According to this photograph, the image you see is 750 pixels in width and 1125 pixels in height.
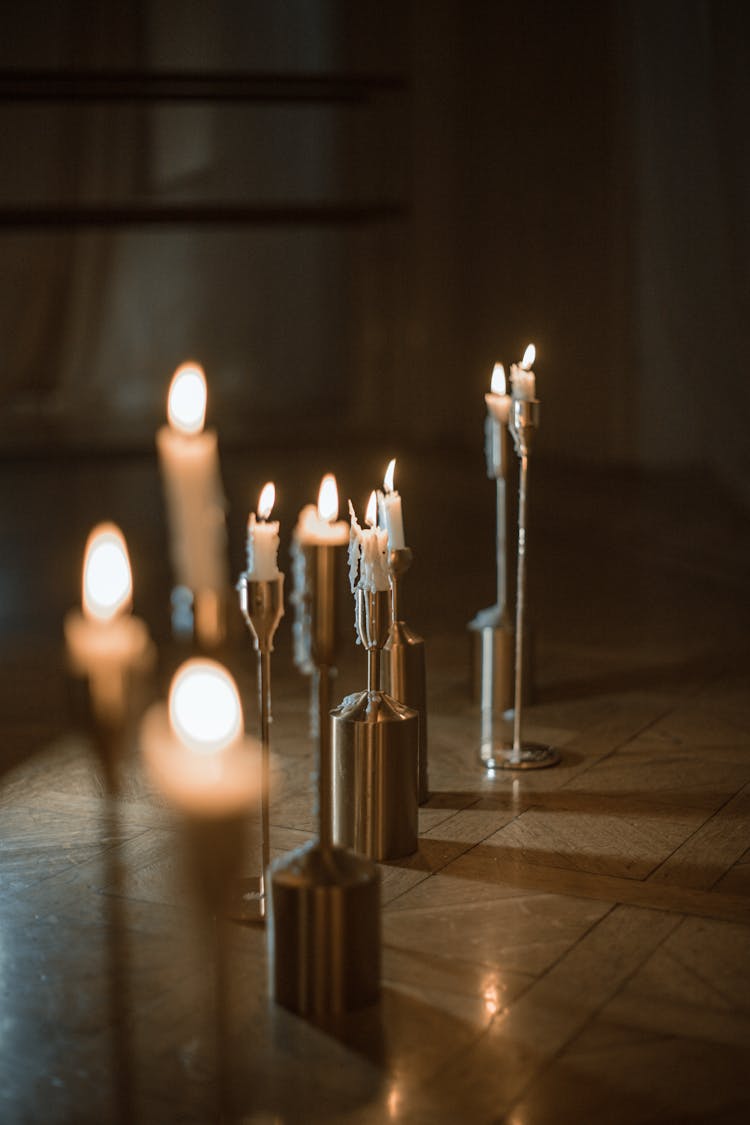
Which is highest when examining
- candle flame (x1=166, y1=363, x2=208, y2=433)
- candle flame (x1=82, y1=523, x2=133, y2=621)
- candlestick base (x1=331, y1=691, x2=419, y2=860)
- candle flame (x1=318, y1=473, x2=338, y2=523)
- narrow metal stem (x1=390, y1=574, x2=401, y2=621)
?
candle flame (x1=166, y1=363, x2=208, y2=433)

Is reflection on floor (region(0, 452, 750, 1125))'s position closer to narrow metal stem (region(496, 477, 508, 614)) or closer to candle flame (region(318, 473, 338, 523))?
narrow metal stem (region(496, 477, 508, 614))

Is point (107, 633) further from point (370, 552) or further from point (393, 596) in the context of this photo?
point (393, 596)

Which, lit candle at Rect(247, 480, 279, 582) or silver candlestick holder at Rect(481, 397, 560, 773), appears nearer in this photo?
lit candle at Rect(247, 480, 279, 582)

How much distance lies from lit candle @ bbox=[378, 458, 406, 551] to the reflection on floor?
445 millimetres

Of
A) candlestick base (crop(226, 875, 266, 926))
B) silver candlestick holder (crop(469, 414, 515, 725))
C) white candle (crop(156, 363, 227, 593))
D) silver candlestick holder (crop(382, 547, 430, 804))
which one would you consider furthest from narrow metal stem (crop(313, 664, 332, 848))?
silver candlestick holder (crop(469, 414, 515, 725))

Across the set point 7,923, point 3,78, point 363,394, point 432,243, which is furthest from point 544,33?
point 7,923

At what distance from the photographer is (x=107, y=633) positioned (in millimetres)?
1065

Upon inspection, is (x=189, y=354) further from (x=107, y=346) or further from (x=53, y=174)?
(x=53, y=174)

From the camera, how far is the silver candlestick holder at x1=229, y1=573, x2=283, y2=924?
1711mm

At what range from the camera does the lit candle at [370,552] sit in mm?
1995

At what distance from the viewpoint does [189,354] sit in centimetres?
756

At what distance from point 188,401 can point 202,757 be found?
114 cm

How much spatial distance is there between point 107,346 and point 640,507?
3357 mm

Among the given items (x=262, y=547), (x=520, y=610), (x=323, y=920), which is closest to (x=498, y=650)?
(x=520, y=610)
